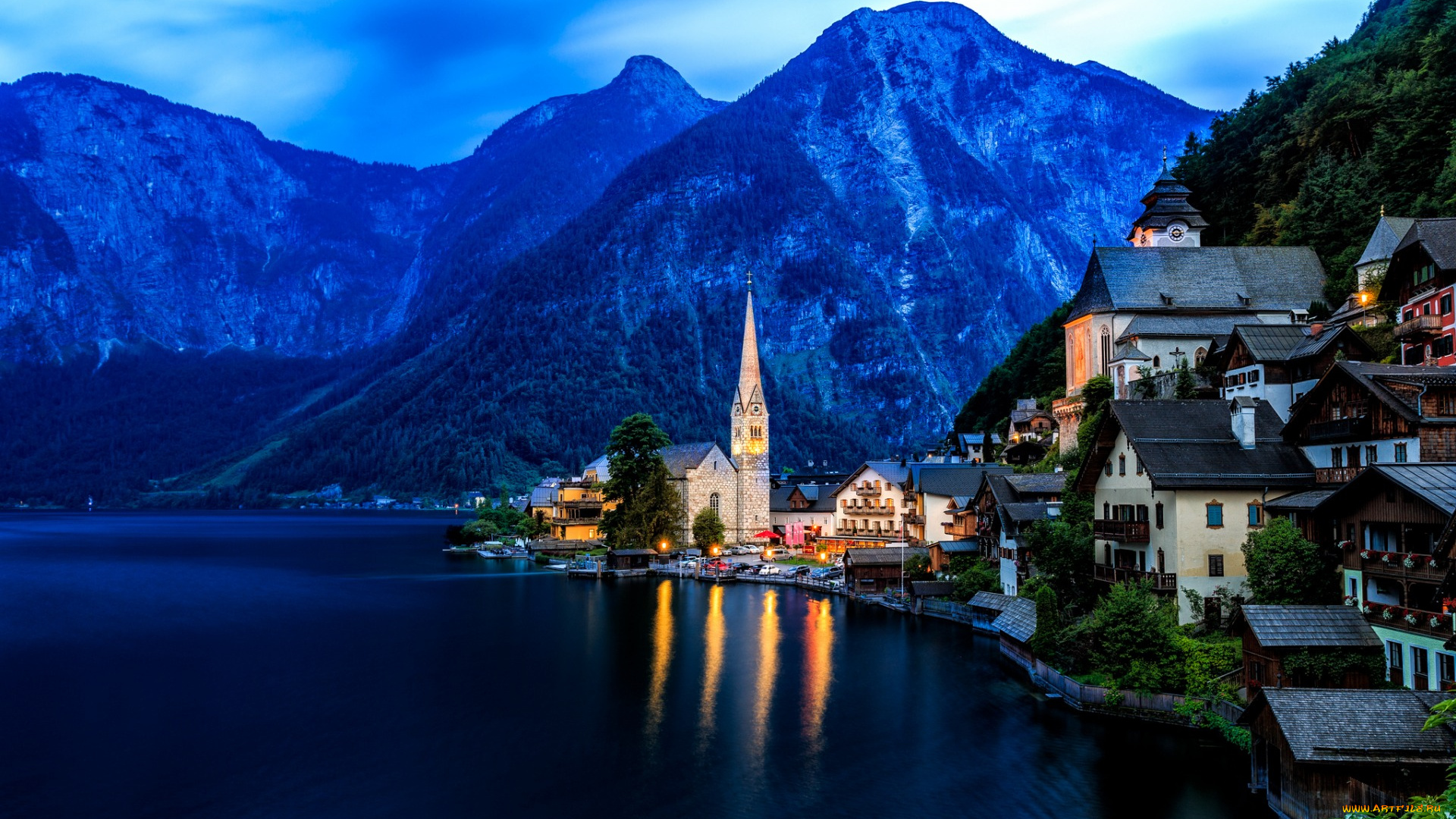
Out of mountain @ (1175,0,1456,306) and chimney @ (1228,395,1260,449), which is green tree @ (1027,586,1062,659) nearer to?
chimney @ (1228,395,1260,449)

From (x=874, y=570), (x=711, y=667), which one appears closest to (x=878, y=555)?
(x=874, y=570)

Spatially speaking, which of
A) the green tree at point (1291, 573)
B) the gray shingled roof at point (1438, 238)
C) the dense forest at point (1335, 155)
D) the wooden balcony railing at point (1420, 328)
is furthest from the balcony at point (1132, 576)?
the dense forest at point (1335, 155)

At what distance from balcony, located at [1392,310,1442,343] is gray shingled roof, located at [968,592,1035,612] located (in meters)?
24.8

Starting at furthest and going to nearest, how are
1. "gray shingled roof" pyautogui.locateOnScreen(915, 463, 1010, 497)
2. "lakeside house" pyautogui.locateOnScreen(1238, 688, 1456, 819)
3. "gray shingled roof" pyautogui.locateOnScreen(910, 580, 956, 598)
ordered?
"gray shingled roof" pyautogui.locateOnScreen(915, 463, 1010, 497) → "gray shingled roof" pyautogui.locateOnScreen(910, 580, 956, 598) → "lakeside house" pyautogui.locateOnScreen(1238, 688, 1456, 819)

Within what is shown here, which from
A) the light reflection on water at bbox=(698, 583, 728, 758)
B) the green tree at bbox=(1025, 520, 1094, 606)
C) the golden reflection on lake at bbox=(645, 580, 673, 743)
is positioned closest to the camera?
the light reflection on water at bbox=(698, 583, 728, 758)

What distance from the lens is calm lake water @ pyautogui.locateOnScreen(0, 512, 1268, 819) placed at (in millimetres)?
34750

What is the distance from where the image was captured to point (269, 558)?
12912cm

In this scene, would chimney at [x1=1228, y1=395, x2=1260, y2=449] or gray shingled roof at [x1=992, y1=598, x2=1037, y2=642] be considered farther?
gray shingled roof at [x1=992, y1=598, x2=1037, y2=642]

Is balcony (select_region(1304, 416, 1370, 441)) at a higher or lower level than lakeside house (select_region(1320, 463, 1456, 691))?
higher

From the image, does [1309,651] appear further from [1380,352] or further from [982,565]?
[982,565]

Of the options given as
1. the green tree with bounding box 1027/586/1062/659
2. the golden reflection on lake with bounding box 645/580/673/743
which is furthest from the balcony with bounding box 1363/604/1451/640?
the golden reflection on lake with bounding box 645/580/673/743

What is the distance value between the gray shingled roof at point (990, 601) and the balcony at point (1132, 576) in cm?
1199

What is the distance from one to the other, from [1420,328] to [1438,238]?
415cm

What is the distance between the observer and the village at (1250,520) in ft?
98.6
